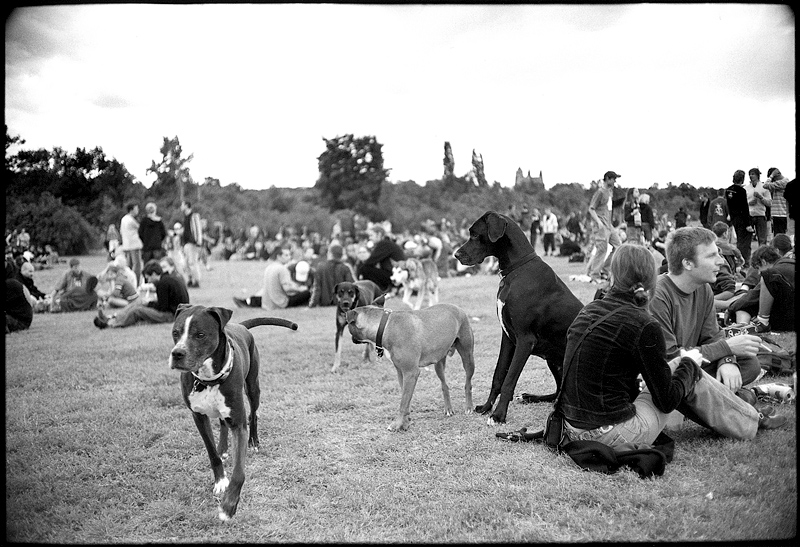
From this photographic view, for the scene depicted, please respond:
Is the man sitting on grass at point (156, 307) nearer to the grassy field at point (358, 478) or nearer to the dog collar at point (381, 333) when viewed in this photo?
the grassy field at point (358, 478)

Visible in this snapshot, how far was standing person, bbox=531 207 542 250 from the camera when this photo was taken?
2575 cm

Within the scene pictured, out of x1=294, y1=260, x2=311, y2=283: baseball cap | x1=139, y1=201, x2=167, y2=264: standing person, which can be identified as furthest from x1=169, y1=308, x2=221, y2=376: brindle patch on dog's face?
x1=139, y1=201, x2=167, y2=264: standing person

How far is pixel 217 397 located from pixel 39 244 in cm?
2301

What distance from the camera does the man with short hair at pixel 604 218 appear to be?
1221 cm

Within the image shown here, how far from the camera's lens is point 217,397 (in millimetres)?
3906

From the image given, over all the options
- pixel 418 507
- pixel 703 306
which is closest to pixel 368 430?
pixel 418 507

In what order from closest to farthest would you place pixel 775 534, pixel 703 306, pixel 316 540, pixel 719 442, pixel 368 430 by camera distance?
pixel 775 534
pixel 316 540
pixel 719 442
pixel 703 306
pixel 368 430

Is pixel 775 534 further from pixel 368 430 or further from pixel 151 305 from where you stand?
pixel 151 305

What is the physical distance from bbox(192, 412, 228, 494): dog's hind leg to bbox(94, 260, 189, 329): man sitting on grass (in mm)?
7817

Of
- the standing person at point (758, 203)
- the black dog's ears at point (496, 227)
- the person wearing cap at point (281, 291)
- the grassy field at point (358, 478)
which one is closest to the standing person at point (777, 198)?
the standing person at point (758, 203)

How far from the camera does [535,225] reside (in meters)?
26.0

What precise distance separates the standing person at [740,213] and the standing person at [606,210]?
204cm

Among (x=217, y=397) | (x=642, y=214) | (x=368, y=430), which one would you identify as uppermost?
(x=642, y=214)

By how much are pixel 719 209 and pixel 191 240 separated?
1302 centimetres
